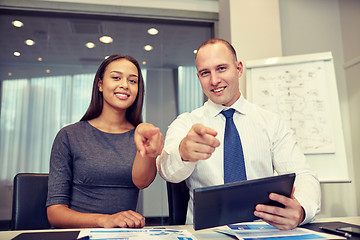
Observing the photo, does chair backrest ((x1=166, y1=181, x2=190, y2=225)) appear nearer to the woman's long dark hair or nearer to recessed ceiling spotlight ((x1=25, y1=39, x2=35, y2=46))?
the woman's long dark hair

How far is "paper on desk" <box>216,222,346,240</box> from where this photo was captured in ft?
2.75

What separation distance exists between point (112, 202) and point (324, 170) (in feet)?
5.81

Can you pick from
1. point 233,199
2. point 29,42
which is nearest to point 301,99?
point 233,199

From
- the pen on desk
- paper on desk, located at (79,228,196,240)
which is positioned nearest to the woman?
paper on desk, located at (79,228,196,240)

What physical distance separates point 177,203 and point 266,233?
0.52 metres

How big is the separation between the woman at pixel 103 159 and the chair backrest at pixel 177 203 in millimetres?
122

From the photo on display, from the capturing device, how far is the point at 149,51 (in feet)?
11.4

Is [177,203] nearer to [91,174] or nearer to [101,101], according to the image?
[91,174]

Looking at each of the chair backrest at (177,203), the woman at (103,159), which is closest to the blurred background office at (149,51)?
the woman at (103,159)

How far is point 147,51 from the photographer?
346 centimetres

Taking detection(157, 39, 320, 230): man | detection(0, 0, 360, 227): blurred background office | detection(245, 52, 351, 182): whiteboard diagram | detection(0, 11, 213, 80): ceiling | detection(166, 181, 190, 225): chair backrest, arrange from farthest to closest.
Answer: detection(0, 11, 213, 80): ceiling < detection(0, 0, 360, 227): blurred background office < detection(245, 52, 351, 182): whiteboard diagram < detection(166, 181, 190, 225): chair backrest < detection(157, 39, 320, 230): man

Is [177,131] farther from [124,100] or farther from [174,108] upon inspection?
[174,108]

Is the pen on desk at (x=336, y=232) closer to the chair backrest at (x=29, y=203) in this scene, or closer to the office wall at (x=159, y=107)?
the chair backrest at (x=29, y=203)

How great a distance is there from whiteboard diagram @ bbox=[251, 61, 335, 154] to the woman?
1374mm
